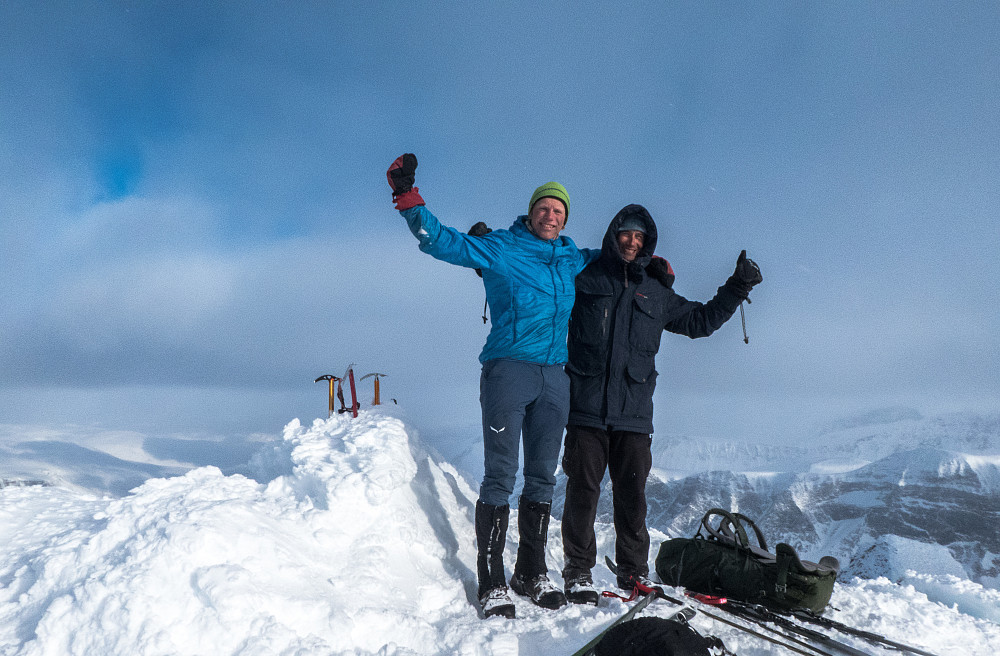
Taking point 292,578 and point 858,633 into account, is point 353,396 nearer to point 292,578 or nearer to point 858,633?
point 292,578

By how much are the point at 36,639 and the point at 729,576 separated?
4.41 m

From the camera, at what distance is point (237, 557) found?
10.5 ft

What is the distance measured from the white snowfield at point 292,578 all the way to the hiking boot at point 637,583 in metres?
0.15

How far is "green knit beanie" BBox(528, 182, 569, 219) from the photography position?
4367 millimetres

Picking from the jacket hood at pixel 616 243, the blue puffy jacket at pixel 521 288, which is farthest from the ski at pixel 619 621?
the jacket hood at pixel 616 243

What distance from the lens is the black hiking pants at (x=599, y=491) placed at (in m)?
4.41

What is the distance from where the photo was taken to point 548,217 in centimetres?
429

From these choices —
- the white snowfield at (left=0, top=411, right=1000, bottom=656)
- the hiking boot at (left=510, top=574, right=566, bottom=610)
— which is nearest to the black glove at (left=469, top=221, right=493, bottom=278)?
the white snowfield at (left=0, top=411, right=1000, bottom=656)

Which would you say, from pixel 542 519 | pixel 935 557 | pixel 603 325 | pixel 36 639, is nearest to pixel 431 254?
pixel 603 325

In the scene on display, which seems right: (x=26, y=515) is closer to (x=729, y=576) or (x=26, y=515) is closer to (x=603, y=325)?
(x=603, y=325)

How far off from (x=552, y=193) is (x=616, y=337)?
1.36m

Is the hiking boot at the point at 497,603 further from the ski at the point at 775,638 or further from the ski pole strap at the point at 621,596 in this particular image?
the ski at the point at 775,638

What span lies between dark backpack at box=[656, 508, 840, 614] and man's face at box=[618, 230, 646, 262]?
7.61 feet

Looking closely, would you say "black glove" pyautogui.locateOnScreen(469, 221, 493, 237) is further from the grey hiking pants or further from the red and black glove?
the grey hiking pants
